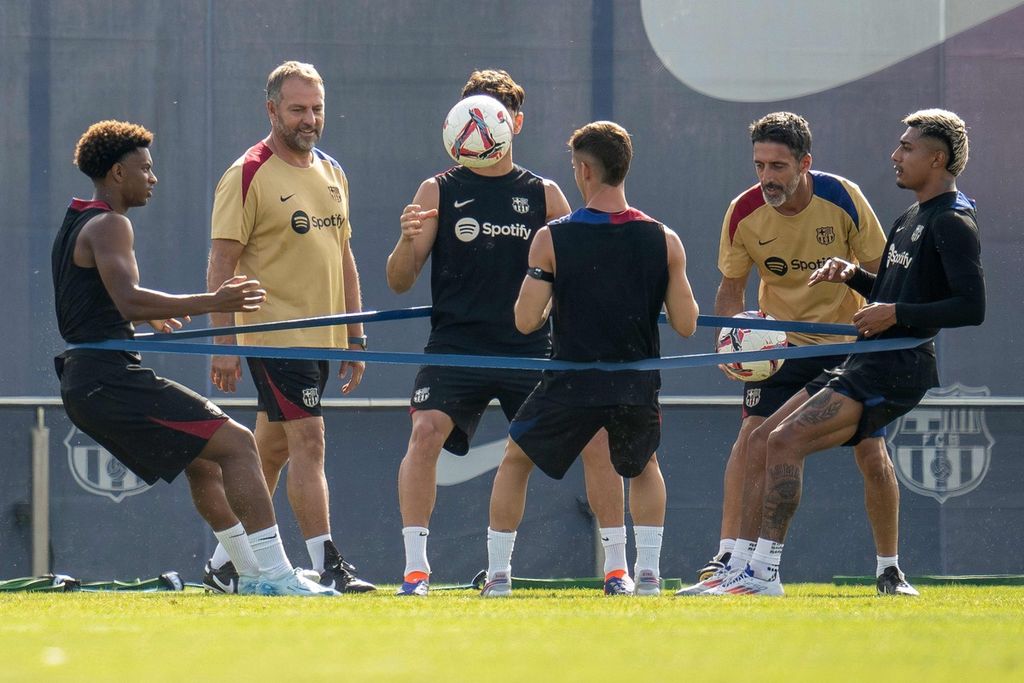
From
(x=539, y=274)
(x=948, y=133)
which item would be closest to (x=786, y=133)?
(x=948, y=133)

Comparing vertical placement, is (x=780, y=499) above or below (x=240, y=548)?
above

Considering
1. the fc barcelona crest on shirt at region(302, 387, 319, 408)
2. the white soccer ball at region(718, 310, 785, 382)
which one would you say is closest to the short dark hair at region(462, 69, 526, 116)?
the white soccer ball at region(718, 310, 785, 382)

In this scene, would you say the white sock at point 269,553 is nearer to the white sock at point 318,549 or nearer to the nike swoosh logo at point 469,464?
the white sock at point 318,549

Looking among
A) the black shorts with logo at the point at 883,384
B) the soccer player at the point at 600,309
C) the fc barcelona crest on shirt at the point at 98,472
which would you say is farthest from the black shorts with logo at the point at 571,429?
the fc barcelona crest on shirt at the point at 98,472

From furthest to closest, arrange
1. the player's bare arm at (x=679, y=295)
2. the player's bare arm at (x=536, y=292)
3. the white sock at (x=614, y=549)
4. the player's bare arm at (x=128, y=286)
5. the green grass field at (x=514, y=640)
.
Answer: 1. the white sock at (x=614, y=549)
2. the player's bare arm at (x=679, y=295)
3. the player's bare arm at (x=536, y=292)
4. the player's bare arm at (x=128, y=286)
5. the green grass field at (x=514, y=640)

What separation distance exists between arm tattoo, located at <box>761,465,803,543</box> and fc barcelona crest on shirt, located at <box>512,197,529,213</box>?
1.46m

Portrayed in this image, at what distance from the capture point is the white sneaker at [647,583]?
19.5 feet

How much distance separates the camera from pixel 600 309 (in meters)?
5.66

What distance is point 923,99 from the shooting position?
328 inches

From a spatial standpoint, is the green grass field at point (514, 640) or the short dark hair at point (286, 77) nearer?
the green grass field at point (514, 640)

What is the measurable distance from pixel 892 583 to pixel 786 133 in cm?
187

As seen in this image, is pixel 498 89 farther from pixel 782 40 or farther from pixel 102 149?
pixel 782 40

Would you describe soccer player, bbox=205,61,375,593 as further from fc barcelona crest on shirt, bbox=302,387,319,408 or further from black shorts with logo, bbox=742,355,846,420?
black shorts with logo, bbox=742,355,846,420

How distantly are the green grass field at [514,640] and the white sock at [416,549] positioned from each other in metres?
0.58
